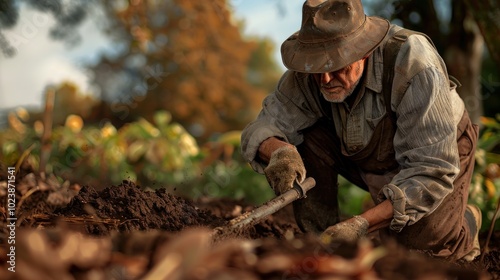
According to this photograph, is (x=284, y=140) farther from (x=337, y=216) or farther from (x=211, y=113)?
(x=211, y=113)

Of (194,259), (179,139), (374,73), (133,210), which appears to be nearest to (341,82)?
(374,73)

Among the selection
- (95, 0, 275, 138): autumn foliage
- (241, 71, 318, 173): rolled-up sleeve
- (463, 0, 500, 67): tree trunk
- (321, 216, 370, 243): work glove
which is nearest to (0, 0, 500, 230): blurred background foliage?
(463, 0, 500, 67): tree trunk

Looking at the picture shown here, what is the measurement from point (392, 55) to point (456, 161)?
57 centimetres

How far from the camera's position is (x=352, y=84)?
3316 mm

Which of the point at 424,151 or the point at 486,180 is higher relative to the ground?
the point at 424,151

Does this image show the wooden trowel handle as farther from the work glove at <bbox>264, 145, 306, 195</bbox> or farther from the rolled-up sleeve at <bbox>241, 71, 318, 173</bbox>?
the rolled-up sleeve at <bbox>241, 71, 318, 173</bbox>

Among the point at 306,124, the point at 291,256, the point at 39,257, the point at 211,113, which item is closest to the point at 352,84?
the point at 306,124

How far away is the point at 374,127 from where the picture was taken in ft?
11.3

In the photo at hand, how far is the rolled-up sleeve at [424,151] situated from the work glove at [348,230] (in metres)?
0.21

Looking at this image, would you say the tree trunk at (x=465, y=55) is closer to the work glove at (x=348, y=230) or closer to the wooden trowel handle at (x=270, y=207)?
the wooden trowel handle at (x=270, y=207)

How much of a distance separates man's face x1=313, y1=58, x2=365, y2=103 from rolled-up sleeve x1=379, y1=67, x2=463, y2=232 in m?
0.24

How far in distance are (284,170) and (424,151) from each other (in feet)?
2.08

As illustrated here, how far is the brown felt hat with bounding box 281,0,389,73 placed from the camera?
3.15 m

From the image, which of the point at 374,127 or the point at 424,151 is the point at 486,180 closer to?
the point at 374,127
